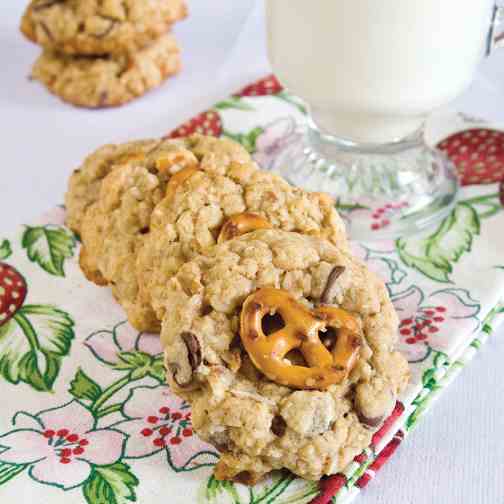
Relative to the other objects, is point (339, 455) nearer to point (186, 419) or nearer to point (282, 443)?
point (282, 443)

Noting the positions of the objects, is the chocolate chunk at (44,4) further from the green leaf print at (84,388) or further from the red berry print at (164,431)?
the red berry print at (164,431)

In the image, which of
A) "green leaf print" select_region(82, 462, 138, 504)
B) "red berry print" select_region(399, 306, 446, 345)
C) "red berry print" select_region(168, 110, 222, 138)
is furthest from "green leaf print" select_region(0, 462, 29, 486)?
"red berry print" select_region(168, 110, 222, 138)

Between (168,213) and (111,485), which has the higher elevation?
(168,213)

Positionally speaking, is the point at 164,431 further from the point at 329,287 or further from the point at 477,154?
the point at 477,154

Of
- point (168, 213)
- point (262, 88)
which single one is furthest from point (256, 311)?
point (262, 88)

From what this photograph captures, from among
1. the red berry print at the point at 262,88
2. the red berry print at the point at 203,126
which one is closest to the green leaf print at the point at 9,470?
the red berry print at the point at 203,126
